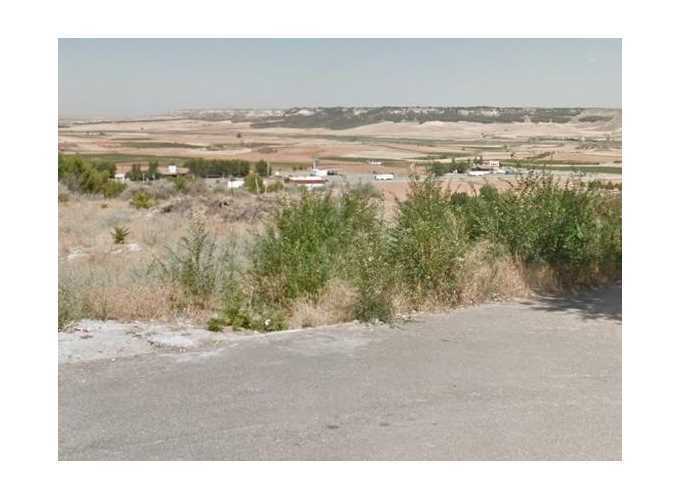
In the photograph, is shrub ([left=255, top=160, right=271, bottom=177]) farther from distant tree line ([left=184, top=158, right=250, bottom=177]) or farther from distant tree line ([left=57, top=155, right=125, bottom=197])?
distant tree line ([left=57, top=155, right=125, bottom=197])

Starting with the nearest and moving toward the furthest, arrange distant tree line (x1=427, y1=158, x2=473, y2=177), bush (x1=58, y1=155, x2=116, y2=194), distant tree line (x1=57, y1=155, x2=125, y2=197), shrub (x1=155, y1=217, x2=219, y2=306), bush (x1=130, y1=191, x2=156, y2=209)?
shrub (x1=155, y1=217, x2=219, y2=306), distant tree line (x1=427, y1=158, x2=473, y2=177), bush (x1=130, y1=191, x2=156, y2=209), bush (x1=58, y1=155, x2=116, y2=194), distant tree line (x1=57, y1=155, x2=125, y2=197)

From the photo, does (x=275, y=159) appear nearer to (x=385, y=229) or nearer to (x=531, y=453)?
(x=385, y=229)

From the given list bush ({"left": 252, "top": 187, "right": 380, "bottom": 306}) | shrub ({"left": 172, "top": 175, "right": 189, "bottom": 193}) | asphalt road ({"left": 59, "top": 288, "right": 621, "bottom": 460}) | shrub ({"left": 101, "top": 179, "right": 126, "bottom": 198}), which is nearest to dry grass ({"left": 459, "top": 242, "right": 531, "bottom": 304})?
asphalt road ({"left": 59, "top": 288, "right": 621, "bottom": 460})

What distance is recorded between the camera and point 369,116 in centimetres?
2295

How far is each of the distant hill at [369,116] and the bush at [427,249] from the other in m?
4.72

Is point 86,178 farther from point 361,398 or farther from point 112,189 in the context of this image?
point 361,398

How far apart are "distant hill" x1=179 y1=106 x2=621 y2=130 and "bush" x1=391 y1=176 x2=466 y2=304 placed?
4722mm

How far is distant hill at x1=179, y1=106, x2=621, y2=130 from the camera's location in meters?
15.9

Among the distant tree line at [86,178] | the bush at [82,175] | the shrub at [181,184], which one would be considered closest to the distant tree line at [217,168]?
the shrub at [181,184]

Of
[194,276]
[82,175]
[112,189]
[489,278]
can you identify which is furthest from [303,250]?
[82,175]

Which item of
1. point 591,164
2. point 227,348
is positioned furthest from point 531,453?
point 591,164

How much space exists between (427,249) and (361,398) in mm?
3806

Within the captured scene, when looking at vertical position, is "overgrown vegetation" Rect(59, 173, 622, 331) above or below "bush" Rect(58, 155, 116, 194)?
below

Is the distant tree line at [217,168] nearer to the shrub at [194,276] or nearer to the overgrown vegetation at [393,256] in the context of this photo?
the overgrown vegetation at [393,256]
